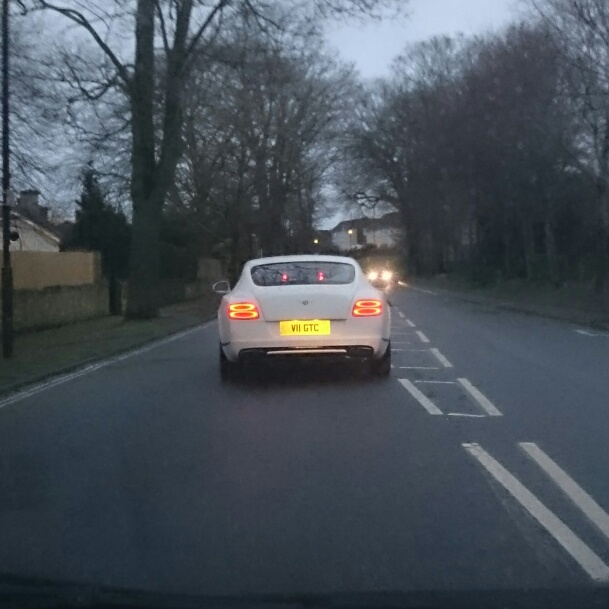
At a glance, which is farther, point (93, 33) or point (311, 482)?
point (93, 33)

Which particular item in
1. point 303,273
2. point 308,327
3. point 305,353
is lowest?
point 305,353

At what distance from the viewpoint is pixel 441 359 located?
1625 centimetres

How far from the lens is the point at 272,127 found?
149 feet

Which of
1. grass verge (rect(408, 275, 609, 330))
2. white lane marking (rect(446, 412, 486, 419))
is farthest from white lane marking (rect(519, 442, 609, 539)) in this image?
grass verge (rect(408, 275, 609, 330))

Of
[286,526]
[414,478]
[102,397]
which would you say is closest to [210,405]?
[102,397]

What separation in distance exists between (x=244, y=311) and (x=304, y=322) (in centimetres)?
74

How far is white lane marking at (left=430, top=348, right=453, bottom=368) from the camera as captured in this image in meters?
15.4

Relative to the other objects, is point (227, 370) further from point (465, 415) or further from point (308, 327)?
point (465, 415)

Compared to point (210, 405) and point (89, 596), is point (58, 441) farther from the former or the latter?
point (89, 596)

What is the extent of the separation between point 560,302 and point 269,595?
31159 millimetres

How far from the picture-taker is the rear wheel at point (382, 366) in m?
13.6

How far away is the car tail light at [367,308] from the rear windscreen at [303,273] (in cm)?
57

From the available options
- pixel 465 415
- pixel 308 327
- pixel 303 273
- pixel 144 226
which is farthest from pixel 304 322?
pixel 144 226

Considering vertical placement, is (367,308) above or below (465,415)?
above
